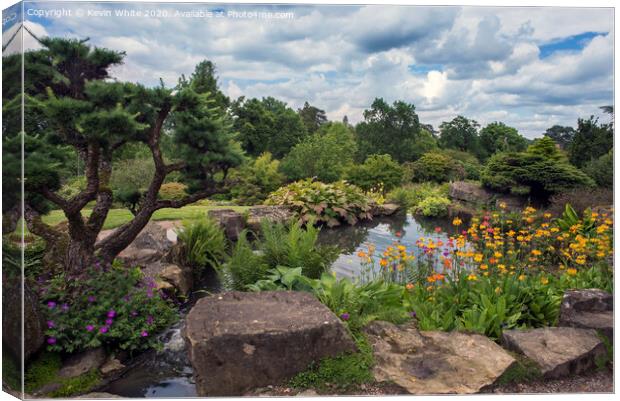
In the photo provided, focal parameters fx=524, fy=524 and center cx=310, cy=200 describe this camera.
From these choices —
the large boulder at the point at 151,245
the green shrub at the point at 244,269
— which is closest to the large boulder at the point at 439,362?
the green shrub at the point at 244,269

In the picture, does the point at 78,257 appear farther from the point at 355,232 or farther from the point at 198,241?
the point at 355,232

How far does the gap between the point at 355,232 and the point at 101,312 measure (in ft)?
16.5

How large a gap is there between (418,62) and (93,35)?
2.96 metres

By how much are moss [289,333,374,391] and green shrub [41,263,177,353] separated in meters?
1.49

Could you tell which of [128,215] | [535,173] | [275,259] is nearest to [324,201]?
[275,259]

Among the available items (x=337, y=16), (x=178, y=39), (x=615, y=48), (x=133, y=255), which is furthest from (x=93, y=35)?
(x=615, y=48)

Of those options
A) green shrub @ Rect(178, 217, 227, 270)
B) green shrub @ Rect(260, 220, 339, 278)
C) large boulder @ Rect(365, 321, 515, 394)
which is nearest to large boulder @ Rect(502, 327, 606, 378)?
large boulder @ Rect(365, 321, 515, 394)

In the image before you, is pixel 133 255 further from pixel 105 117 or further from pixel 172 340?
pixel 105 117

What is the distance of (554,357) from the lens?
419 cm

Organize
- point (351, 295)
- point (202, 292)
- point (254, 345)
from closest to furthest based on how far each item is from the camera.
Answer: point (254, 345), point (351, 295), point (202, 292)

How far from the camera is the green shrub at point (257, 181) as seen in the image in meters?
6.68

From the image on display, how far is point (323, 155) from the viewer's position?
23.0 feet

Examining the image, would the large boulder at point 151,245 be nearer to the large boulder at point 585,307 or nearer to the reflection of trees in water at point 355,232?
the reflection of trees in water at point 355,232

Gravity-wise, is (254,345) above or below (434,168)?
below
